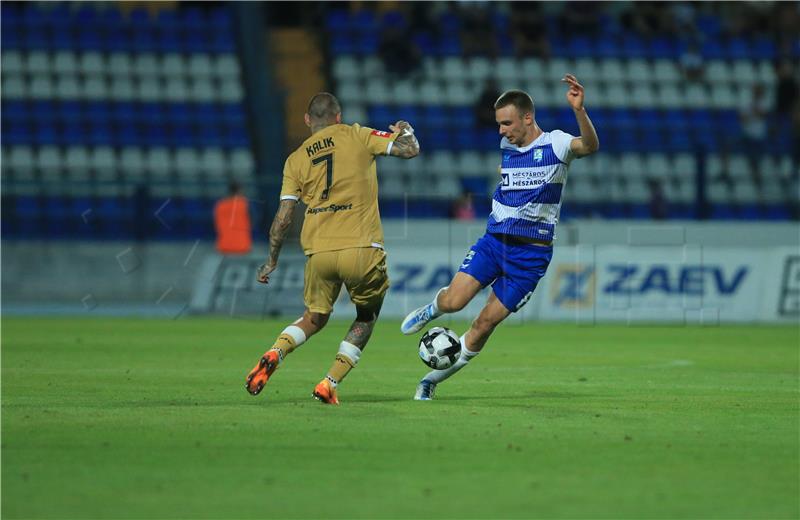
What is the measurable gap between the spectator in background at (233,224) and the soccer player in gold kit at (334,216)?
41.1 feet

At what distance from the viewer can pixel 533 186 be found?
9938 millimetres

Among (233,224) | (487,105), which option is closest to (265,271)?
(233,224)

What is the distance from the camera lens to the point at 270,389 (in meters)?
10.9

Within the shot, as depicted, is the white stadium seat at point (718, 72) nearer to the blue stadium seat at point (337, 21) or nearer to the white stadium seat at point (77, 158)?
the blue stadium seat at point (337, 21)

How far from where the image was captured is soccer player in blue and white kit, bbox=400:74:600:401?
9797 millimetres

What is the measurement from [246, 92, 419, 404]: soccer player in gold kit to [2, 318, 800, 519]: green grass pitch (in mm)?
664

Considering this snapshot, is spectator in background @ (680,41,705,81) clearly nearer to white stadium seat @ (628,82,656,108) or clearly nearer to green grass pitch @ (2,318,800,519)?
white stadium seat @ (628,82,656,108)

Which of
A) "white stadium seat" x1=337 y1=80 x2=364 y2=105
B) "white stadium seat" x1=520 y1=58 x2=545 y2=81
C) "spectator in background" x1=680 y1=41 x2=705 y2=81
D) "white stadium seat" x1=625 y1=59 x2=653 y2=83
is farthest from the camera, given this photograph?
"spectator in background" x1=680 y1=41 x2=705 y2=81

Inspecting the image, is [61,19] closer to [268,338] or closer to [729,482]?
[268,338]

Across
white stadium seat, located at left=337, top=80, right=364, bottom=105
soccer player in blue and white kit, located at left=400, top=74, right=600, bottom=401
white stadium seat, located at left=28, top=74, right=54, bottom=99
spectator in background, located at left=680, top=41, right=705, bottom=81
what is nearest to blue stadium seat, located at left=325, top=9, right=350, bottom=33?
white stadium seat, located at left=337, top=80, right=364, bottom=105

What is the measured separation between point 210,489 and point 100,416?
285cm

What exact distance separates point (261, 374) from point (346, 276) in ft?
3.25

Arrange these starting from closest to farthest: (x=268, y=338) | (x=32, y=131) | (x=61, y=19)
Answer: (x=268, y=338)
(x=32, y=131)
(x=61, y=19)

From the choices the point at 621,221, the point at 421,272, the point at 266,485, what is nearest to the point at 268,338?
the point at 421,272
